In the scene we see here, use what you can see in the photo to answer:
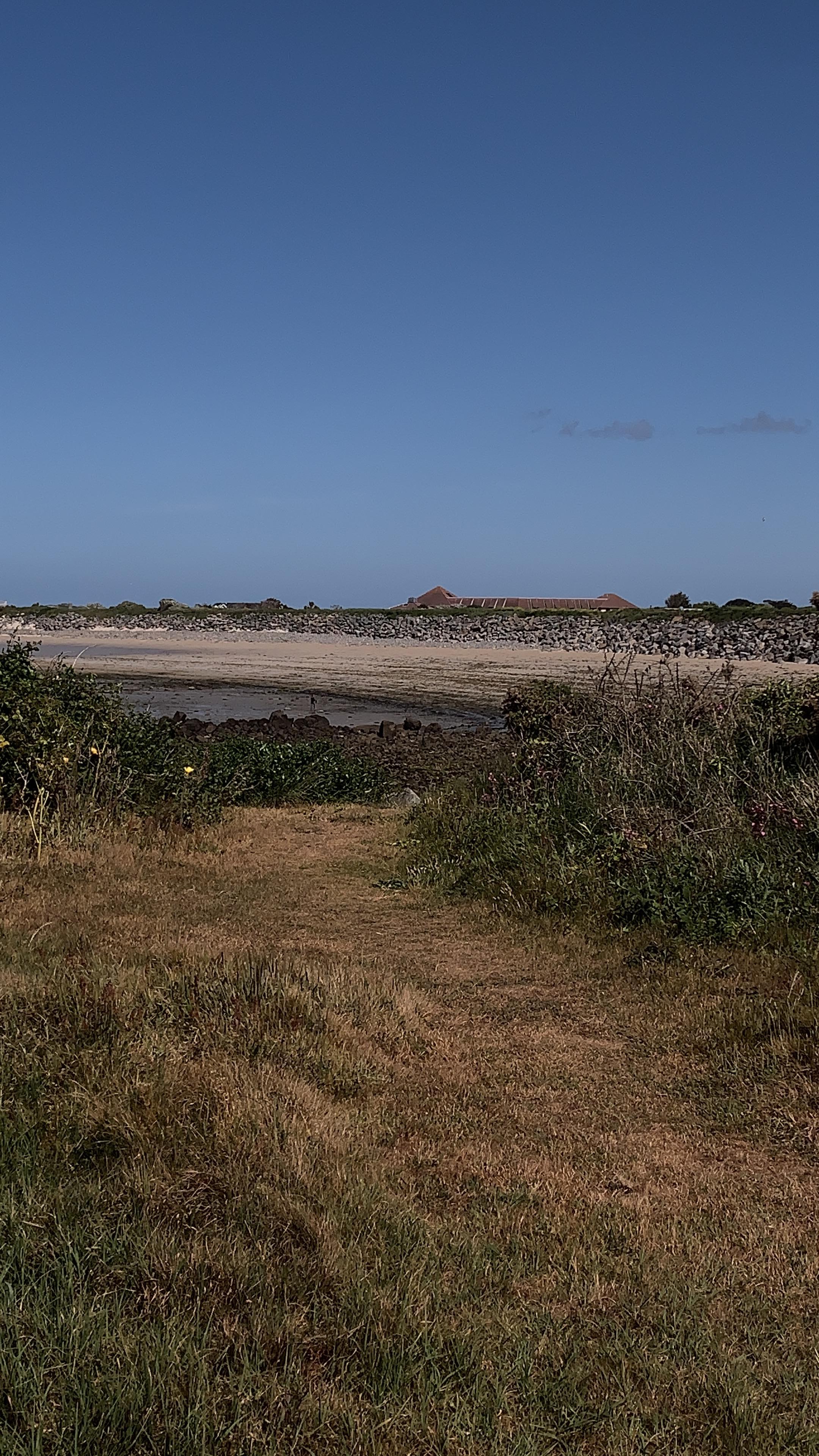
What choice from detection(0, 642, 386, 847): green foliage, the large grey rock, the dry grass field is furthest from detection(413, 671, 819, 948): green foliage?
detection(0, 642, 386, 847): green foliage

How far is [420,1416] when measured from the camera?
2.61 metres

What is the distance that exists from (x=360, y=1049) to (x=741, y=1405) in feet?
8.09

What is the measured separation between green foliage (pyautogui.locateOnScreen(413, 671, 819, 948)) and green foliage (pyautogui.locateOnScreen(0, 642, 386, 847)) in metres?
2.32

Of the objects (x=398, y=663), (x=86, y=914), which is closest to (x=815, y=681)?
(x=86, y=914)

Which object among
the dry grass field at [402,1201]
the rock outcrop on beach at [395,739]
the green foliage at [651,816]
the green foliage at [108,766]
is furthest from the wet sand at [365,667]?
the dry grass field at [402,1201]

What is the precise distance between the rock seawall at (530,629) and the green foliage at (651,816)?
836 inches

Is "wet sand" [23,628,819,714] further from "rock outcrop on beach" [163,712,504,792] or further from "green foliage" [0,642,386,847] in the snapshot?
"green foliage" [0,642,386,847]

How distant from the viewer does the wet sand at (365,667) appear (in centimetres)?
2827

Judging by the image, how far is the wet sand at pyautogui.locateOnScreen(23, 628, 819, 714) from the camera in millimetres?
28266

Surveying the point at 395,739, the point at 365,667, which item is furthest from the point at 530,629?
the point at 395,739

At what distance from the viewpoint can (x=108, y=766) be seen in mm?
10516

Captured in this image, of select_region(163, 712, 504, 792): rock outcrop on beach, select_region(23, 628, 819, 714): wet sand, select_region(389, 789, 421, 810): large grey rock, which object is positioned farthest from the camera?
select_region(23, 628, 819, 714): wet sand

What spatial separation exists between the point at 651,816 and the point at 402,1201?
531 centimetres

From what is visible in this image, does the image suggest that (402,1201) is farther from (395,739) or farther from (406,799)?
(395,739)
